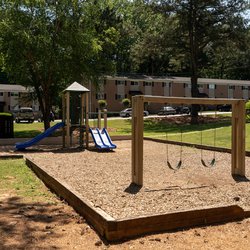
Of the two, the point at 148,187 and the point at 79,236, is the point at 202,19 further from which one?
the point at 79,236

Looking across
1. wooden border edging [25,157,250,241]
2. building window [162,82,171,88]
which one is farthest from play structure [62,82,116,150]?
building window [162,82,171,88]

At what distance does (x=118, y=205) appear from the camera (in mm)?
6301

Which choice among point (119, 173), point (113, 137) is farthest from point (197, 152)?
point (113, 137)

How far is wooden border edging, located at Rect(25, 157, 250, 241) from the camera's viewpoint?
16.8 ft

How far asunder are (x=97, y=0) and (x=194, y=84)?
14799 millimetres

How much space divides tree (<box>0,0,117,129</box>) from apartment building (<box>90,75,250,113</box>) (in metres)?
29.3

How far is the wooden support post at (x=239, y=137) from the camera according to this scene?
918cm

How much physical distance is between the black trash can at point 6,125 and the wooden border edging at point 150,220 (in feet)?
49.9

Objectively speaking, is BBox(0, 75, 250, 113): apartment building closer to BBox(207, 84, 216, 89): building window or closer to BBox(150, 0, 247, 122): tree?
BBox(207, 84, 216, 89): building window

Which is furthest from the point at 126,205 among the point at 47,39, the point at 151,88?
the point at 151,88

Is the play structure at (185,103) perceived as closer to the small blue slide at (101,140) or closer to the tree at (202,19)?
the small blue slide at (101,140)

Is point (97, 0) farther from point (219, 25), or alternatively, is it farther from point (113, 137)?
point (219, 25)

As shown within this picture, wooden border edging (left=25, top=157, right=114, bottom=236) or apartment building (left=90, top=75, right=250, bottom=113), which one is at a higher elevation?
apartment building (left=90, top=75, right=250, bottom=113)

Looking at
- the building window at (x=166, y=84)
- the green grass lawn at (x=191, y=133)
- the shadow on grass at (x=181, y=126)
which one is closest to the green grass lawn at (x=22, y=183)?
the green grass lawn at (x=191, y=133)
